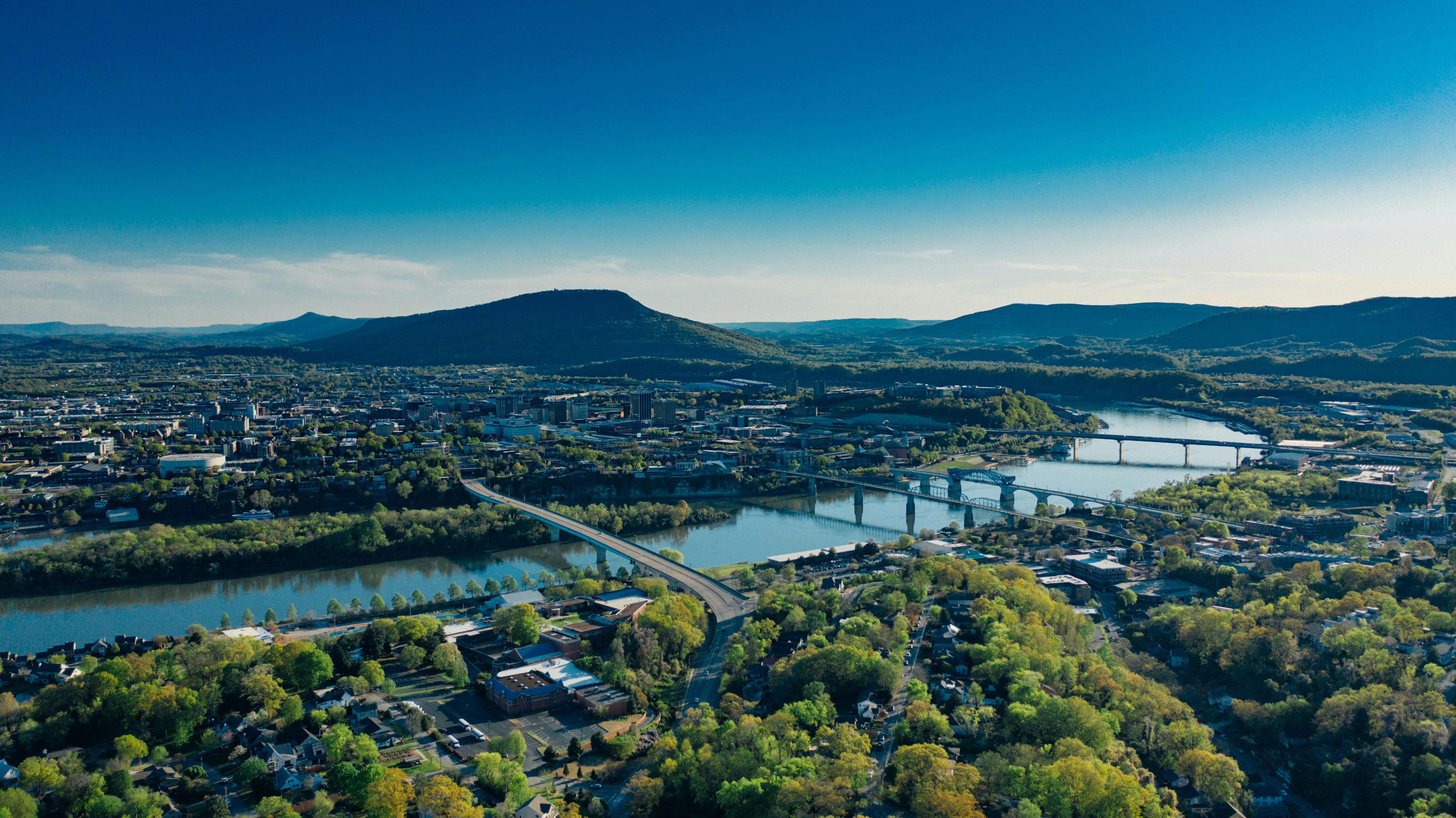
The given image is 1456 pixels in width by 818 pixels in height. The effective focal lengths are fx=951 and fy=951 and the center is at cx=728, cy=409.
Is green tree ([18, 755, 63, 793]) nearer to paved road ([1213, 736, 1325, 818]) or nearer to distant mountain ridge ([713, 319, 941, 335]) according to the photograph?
paved road ([1213, 736, 1325, 818])

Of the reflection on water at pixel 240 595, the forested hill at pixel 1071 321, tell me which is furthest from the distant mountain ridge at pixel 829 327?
the reflection on water at pixel 240 595

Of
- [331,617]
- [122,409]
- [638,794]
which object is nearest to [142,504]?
[331,617]

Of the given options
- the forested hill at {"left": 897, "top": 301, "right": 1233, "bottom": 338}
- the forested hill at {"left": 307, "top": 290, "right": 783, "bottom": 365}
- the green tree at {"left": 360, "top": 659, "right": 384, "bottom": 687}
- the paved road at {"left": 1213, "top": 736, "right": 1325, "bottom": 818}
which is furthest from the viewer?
the forested hill at {"left": 897, "top": 301, "right": 1233, "bottom": 338}

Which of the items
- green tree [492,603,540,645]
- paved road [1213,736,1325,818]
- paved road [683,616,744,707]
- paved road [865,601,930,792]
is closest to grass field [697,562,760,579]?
paved road [683,616,744,707]

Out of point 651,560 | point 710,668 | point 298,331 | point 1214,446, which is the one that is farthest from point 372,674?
point 298,331

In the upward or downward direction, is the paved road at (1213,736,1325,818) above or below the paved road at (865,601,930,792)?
below

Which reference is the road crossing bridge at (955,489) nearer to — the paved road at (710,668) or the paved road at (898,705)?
the paved road at (898,705)

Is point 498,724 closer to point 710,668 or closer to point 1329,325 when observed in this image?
point 710,668
